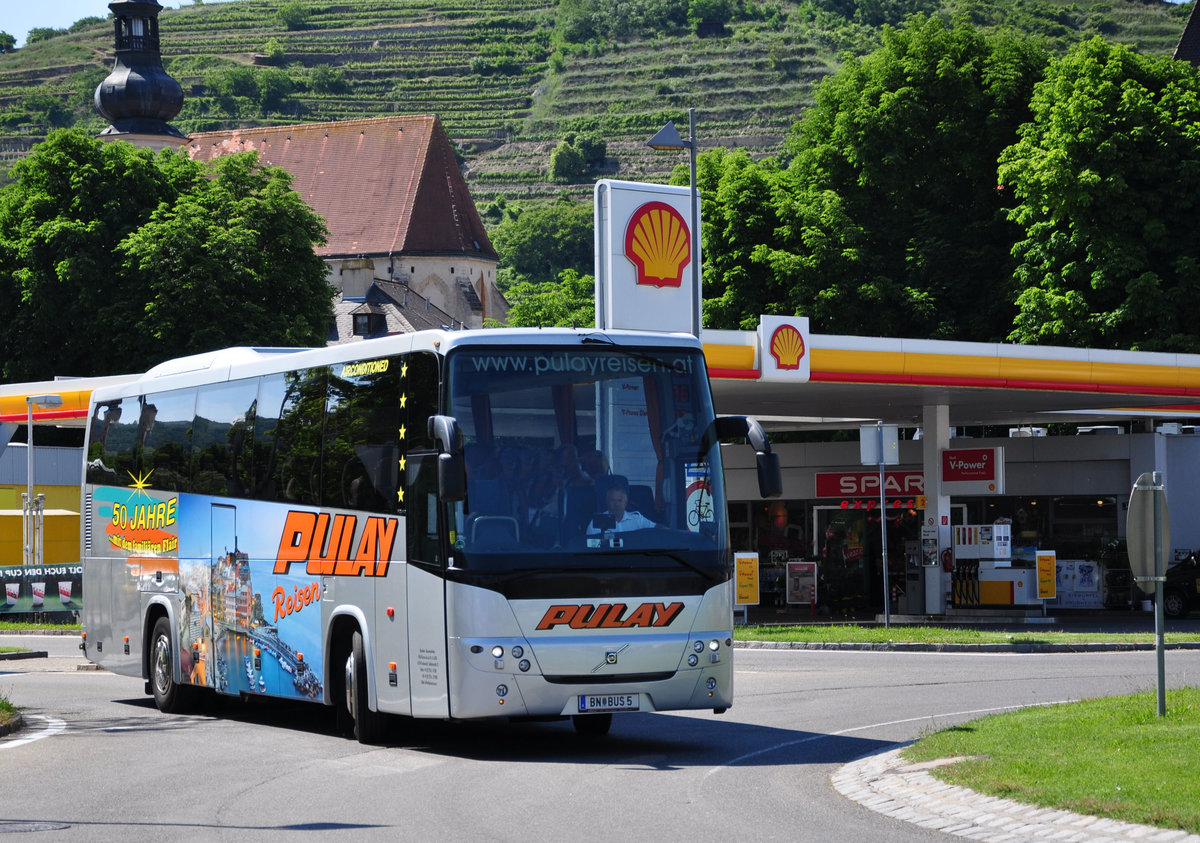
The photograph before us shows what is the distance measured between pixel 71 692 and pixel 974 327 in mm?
31077

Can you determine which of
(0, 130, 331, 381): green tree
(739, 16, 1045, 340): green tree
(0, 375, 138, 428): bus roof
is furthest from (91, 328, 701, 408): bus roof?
(0, 130, 331, 381): green tree

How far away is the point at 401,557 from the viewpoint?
12.9 m

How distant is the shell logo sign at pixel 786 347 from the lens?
28578 millimetres

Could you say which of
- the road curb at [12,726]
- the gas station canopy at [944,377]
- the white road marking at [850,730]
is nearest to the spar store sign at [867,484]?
the gas station canopy at [944,377]

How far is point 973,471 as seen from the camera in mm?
32875

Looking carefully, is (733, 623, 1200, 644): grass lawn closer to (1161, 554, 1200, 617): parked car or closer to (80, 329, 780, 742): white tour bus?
(1161, 554, 1200, 617): parked car

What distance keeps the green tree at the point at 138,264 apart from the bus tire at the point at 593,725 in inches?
1654

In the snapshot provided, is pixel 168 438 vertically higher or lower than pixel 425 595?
higher

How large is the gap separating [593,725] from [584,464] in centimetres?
278

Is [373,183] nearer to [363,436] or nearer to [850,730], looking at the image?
[363,436]

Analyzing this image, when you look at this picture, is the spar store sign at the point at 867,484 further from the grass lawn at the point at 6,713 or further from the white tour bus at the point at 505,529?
the grass lawn at the point at 6,713

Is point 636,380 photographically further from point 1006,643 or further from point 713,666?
point 1006,643

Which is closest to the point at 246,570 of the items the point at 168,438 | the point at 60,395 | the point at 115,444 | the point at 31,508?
the point at 168,438

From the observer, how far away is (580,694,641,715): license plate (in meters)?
12.3
